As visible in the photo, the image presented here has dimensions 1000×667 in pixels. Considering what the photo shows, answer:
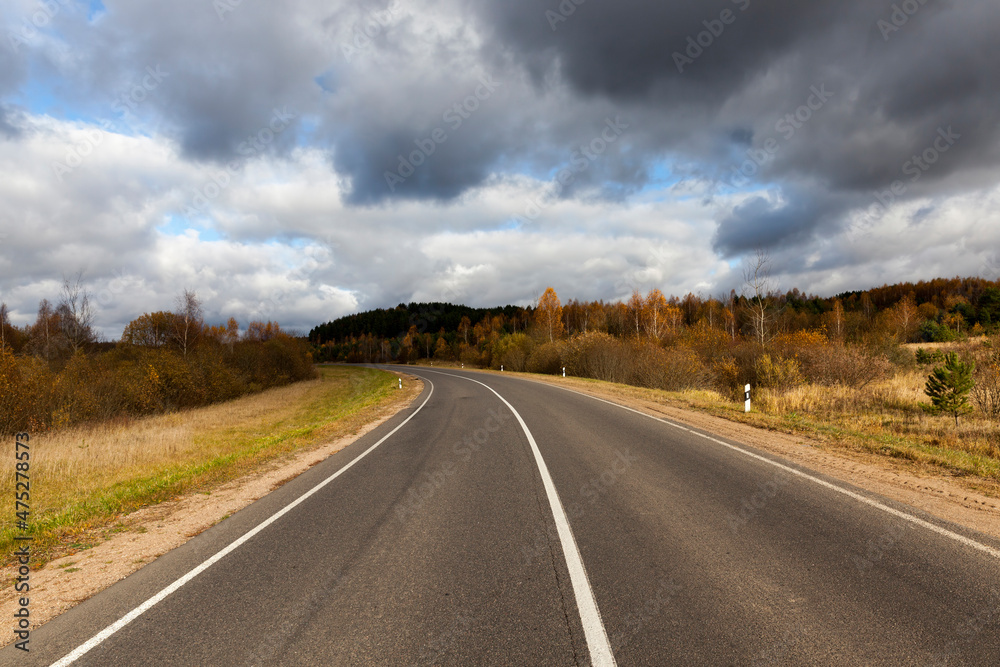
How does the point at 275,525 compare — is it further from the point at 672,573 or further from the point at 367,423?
the point at 367,423

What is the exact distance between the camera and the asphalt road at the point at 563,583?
10.2ft

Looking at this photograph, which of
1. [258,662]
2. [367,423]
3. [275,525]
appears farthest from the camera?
[367,423]

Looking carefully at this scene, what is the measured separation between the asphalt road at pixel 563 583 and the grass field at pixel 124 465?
226cm

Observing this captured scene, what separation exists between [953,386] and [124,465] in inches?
966

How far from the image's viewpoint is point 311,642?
326 cm

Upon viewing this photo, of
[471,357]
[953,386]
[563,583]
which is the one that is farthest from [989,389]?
[471,357]

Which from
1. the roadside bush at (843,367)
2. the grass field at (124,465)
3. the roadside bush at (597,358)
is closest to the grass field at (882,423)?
the roadside bush at (843,367)

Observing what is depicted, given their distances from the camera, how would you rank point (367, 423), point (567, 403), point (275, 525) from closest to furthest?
point (275, 525)
point (367, 423)
point (567, 403)

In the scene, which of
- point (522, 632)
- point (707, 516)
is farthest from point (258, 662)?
point (707, 516)

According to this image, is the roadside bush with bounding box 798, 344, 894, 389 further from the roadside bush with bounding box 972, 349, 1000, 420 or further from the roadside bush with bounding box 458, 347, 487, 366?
the roadside bush with bounding box 458, 347, 487, 366

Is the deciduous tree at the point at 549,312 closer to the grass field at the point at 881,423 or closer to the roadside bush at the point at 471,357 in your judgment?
the roadside bush at the point at 471,357

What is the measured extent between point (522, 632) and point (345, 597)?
1.55 m

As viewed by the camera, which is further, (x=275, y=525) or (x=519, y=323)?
(x=519, y=323)

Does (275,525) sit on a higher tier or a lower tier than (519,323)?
lower
